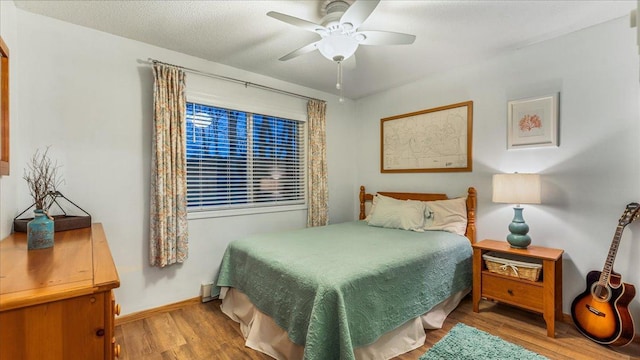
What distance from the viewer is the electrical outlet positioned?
2.79 meters

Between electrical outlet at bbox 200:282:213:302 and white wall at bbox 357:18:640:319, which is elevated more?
white wall at bbox 357:18:640:319

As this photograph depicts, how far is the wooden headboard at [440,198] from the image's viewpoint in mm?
2969

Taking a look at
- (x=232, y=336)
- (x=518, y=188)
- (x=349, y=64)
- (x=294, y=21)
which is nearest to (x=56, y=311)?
(x=232, y=336)

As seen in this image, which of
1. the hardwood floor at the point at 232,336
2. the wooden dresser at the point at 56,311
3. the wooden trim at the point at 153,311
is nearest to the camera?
the wooden dresser at the point at 56,311

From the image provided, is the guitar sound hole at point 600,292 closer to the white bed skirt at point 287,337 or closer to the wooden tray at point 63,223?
the white bed skirt at point 287,337

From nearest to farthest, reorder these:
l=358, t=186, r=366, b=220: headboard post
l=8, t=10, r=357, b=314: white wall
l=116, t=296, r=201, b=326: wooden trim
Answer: l=8, t=10, r=357, b=314: white wall < l=116, t=296, r=201, b=326: wooden trim < l=358, t=186, r=366, b=220: headboard post

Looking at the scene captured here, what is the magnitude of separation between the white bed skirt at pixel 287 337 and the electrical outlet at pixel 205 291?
1.39ft

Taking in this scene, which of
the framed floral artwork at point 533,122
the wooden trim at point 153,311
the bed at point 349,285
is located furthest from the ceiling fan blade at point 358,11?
the wooden trim at point 153,311

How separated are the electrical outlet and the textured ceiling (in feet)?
7.61

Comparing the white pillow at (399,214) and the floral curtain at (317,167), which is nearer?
the white pillow at (399,214)

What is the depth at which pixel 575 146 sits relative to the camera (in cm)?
238

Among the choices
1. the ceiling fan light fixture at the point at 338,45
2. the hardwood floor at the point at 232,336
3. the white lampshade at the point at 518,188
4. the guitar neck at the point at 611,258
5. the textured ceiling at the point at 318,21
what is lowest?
the hardwood floor at the point at 232,336

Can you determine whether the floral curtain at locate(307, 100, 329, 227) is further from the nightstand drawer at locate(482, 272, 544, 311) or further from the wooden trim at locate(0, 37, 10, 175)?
the wooden trim at locate(0, 37, 10, 175)

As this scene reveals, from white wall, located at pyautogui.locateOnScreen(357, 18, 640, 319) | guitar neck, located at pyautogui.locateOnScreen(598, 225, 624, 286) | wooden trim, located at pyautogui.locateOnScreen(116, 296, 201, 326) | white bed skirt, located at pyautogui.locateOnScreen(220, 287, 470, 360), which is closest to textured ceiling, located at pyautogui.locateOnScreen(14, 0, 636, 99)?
white wall, located at pyautogui.locateOnScreen(357, 18, 640, 319)
